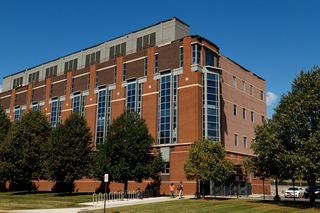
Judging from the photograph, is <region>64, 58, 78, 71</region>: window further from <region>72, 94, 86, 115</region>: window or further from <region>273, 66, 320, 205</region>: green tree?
<region>273, 66, 320, 205</region>: green tree

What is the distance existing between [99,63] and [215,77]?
26152 mm

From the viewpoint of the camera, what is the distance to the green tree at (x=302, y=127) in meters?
23.8

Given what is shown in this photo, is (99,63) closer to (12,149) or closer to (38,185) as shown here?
(12,149)

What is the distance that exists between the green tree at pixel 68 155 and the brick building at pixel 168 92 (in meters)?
9.52

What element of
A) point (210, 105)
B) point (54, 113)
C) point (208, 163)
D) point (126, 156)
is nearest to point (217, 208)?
point (208, 163)

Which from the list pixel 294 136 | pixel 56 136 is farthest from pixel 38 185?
pixel 294 136

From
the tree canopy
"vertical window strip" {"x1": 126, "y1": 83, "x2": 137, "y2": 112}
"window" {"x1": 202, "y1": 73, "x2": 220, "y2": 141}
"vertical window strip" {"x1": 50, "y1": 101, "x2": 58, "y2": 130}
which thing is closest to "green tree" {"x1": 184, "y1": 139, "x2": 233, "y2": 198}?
the tree canopy

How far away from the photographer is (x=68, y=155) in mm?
44406

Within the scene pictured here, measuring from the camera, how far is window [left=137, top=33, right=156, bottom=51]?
56.8m

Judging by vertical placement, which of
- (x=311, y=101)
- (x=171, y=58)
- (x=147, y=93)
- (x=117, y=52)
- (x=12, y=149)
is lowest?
(x=12, y=149)

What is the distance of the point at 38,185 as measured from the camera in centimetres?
6750

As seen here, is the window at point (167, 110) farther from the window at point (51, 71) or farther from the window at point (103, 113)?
the window at point (51, 71)

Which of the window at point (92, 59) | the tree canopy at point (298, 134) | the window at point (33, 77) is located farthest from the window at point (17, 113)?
the tree canopy at point (298, 134)

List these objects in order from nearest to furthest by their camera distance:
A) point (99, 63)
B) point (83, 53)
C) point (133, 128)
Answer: point (133, 128) → point (99, 63) → point (83, 53)
